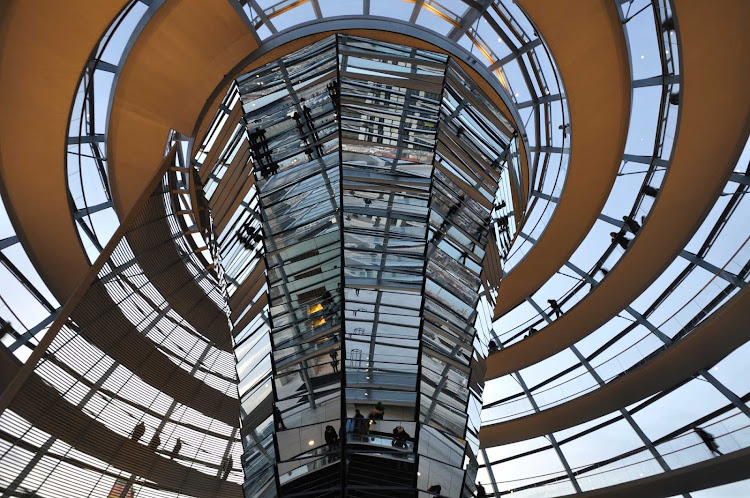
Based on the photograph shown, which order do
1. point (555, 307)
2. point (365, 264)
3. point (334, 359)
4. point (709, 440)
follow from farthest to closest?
1. point (555, 307)
2. point (709, 440)
3. point (365, 264)
4. point (334, 359)

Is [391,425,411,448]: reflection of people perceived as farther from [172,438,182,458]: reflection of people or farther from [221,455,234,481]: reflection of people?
[221,455,234,481]: reflection of people

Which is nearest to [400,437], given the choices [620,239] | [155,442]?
[155,442]

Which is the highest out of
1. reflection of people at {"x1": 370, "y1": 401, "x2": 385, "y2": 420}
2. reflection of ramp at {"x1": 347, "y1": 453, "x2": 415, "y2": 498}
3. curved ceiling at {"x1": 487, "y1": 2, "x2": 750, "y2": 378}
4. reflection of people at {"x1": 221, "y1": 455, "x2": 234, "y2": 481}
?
curved ceiling at {"x1": 487, "y1": 2, "x2": 750, "y2": 378}

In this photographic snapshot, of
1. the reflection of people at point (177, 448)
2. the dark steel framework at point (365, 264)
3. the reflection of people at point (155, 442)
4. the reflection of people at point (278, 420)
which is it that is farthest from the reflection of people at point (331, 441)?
the reflection of people at point (177, 448)

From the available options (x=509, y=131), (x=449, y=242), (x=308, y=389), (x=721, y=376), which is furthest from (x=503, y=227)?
(x=721, y=376)

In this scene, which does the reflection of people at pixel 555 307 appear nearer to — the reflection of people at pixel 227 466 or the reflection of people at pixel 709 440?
the reflection of people at pixel 709 440

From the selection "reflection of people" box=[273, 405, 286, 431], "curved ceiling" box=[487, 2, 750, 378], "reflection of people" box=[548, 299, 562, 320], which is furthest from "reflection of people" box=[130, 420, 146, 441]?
"reflection of people" box=[548, 299, 562, 320]

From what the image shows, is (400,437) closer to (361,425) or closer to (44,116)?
(361,425)

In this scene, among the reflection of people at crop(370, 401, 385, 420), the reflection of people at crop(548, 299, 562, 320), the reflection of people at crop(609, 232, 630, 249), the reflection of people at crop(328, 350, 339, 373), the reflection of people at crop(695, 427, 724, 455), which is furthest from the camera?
the reflection of people at crop(548, 299, 562, 320)

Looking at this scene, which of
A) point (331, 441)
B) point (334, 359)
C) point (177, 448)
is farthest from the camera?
point (177, 448)

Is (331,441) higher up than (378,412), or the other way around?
(378,412)

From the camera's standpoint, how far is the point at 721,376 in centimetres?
1594

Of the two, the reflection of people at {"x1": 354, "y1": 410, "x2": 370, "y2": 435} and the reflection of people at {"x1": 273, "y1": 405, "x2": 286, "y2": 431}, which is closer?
the reflection of people at {"x1": 354, "y1": 410, "x2": 370, "y2": 435}

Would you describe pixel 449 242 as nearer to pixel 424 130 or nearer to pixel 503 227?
pixel 424 130
